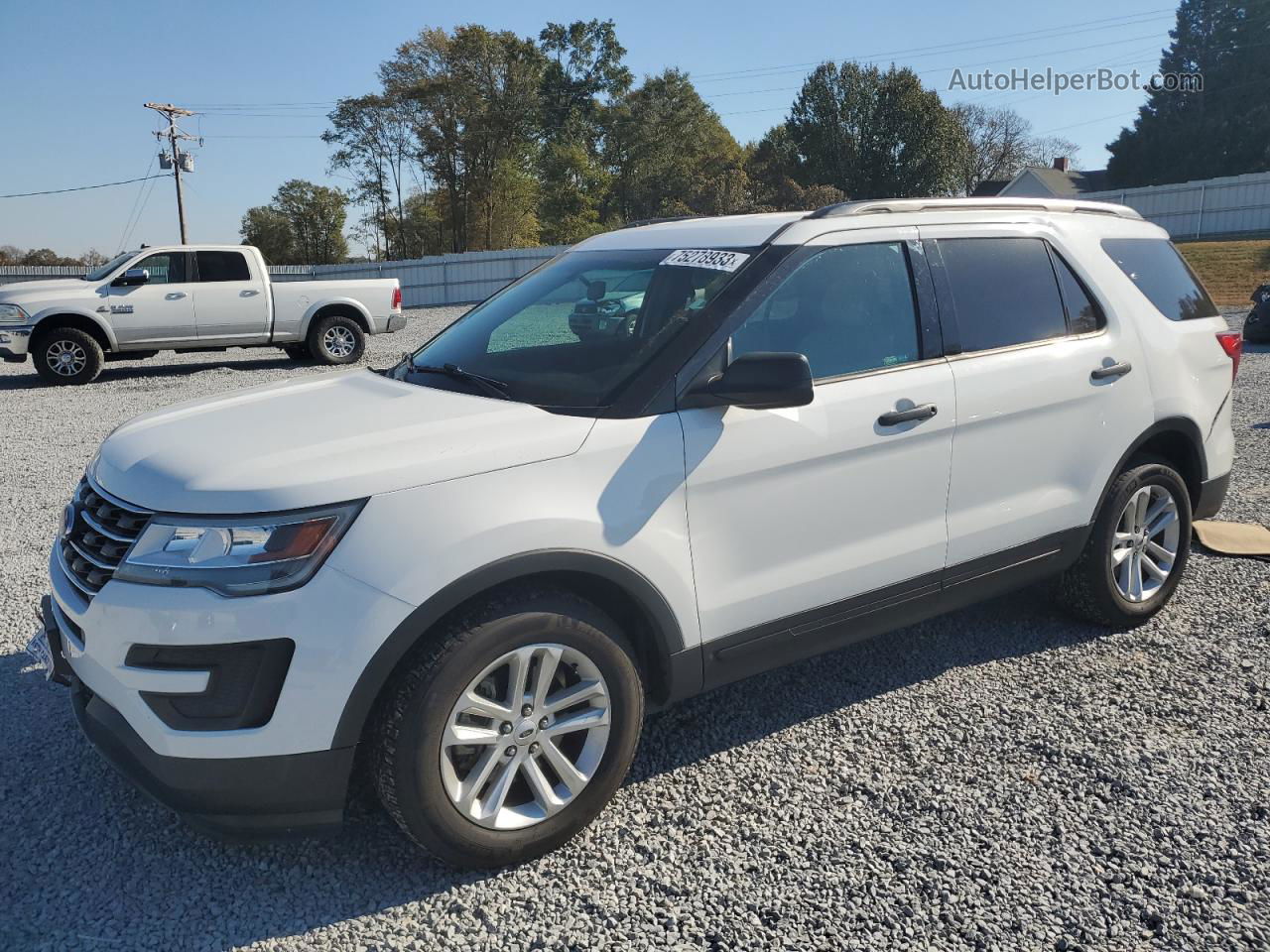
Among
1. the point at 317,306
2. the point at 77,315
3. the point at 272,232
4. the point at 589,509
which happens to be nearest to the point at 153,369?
the point at 77,315

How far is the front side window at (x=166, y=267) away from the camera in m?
14.7

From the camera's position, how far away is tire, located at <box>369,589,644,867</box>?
2.64 m

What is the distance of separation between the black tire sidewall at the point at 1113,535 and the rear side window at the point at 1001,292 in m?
0.80

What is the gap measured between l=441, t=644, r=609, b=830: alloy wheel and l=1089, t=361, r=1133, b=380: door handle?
8.40 feet

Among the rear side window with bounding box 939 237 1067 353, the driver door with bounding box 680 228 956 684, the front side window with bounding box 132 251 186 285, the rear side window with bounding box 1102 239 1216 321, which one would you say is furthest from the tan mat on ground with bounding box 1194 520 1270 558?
the front side window with bounding box 132 251 186 285

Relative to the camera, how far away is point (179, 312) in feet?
48.5

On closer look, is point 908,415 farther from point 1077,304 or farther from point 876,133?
point 876,133

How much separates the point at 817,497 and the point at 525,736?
1.25 meters

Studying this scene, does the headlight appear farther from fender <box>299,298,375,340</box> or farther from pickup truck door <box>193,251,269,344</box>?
fender <box>299,298,375,340</box>

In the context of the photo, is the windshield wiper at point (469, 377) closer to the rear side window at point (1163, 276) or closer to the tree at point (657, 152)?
the rear side window at point (1163, 276)

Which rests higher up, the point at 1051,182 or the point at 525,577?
the point at 1051,182

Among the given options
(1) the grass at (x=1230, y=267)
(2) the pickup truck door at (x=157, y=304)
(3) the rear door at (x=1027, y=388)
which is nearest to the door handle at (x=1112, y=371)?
(3) the rear door at (x=1027, y=388)

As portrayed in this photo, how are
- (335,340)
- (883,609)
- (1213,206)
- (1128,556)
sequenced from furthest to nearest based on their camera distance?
1. (1213,206)
2. (335,340)
3. (1128,556)
4. (883,609)

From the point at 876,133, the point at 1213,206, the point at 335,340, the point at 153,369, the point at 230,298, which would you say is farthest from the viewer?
the point at 876,133
